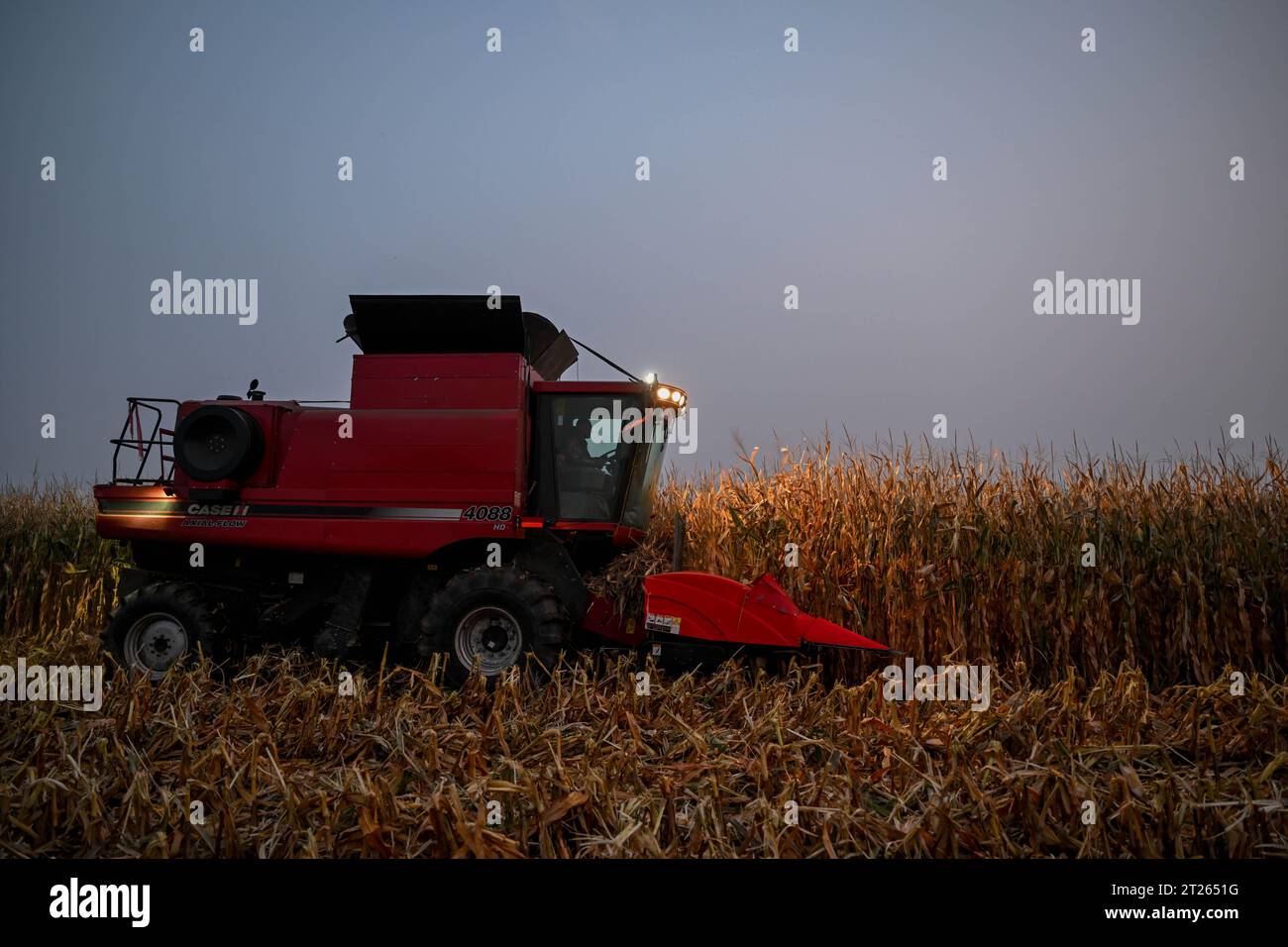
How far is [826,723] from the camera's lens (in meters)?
5.13

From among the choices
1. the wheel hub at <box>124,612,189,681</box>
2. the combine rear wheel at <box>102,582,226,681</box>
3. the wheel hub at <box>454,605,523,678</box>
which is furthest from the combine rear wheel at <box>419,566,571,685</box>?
the wheel hub at <box>124,612,189,681</box>

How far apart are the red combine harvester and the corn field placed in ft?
1.50

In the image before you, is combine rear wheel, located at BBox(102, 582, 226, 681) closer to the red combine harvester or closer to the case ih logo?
the red combine harvester

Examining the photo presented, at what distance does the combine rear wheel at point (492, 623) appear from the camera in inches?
249

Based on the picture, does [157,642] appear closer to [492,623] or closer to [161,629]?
[161,629]

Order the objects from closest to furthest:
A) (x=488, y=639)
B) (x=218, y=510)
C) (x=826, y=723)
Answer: (x=826, y=723) < (x=488, y=639) < (x=218, y=510)

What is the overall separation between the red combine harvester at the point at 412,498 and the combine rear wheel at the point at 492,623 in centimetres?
2

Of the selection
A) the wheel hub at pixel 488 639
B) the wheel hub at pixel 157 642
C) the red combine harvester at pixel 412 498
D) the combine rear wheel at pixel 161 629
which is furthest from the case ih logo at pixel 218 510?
the wheel hub at pixel 488 639

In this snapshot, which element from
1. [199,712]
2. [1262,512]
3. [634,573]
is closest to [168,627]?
[199,712]

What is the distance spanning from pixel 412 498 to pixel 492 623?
122cm

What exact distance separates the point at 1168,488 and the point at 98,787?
8212 millimetres

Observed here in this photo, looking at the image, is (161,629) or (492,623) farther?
(161,629)

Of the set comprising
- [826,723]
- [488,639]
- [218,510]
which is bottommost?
[826,723]

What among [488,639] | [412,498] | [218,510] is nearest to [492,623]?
[488,639]
